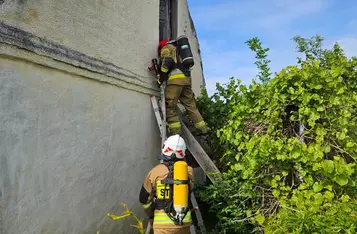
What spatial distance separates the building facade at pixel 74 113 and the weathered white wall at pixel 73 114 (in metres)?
0.01

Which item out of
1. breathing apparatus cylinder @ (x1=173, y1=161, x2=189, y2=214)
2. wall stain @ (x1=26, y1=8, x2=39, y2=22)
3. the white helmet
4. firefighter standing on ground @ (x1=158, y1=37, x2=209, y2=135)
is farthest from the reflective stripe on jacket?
wall stain @ (x1=26, y1=8, x2=39, y2=22)

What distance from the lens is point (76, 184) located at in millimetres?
3990

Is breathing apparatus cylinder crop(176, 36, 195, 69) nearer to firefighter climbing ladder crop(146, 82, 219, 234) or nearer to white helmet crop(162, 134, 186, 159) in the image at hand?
firefighter climbing ladder crop(146, 82, 219, 234)

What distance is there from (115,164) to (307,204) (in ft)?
7.46

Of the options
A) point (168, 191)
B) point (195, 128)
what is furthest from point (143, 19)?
point (168, 191)

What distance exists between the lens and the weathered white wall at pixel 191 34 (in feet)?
23.3

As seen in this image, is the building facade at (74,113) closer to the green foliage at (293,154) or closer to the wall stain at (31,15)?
the wall stain at (31,15)

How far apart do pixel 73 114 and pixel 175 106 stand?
2081 mm

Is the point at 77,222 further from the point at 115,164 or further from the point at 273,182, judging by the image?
the point at 273,182

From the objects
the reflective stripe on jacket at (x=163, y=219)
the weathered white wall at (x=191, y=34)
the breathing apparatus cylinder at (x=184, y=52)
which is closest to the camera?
the reflective stripe on jacket at (x=163, y=219)

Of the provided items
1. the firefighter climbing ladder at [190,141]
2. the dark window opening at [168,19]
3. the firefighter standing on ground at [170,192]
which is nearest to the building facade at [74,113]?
the firefighter climbing ladder at [190,141]

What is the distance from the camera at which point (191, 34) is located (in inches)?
305

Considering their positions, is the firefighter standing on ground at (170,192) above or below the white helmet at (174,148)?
below

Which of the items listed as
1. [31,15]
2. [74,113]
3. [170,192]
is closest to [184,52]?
[74,113]
